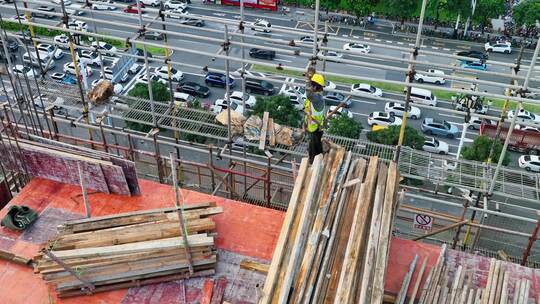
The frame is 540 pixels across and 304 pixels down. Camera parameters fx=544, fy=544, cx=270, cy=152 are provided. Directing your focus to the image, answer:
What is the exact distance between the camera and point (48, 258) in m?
12.4

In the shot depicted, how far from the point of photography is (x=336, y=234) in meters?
12.4

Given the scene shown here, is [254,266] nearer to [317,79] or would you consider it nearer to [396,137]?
[317,79]

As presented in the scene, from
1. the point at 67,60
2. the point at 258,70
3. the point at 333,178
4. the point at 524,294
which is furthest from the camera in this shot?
the point at 67,60

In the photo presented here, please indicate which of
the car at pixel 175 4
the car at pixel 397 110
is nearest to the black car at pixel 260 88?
the car at pixel 397 110

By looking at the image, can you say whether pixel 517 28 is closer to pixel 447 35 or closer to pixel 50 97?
pixel 447 35

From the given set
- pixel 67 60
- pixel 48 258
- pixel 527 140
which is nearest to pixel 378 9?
pixel 527 140

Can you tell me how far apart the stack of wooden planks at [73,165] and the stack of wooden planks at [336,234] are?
193 inches

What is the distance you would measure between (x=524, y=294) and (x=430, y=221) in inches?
194

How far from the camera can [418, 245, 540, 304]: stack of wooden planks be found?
40.2 ft

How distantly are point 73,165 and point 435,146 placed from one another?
27.0 meters

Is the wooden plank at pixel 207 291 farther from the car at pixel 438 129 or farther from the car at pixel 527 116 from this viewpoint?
the car at pixel 527 116

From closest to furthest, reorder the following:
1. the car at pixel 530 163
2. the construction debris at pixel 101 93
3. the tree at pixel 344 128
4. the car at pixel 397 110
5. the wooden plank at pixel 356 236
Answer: the wooden plank at pixel 356 236, the construction debris at pixel 101 93, the tree at pixel 344 128, the car at pixel 530 163, the car at pixel 397 110

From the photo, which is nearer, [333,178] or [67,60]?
[333,178]

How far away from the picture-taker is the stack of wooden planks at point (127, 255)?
12.4 meters
